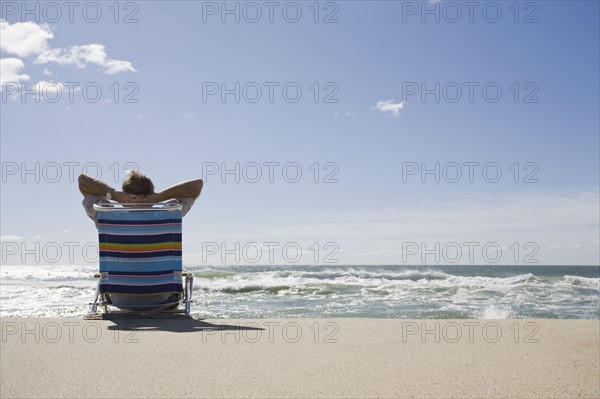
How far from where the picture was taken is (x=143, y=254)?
15.9 ft

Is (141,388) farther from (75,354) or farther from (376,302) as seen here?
(376,302)

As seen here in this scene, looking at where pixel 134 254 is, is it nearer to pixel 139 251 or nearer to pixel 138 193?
pixel 139 251

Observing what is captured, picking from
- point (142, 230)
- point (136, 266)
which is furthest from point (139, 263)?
point (142, 230)

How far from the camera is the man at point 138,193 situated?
4723mm

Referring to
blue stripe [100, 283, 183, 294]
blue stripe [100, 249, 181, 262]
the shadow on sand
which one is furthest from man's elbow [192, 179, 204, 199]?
the shadow on sand

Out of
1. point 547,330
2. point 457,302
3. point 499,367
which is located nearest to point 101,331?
point 499,367

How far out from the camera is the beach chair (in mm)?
4754

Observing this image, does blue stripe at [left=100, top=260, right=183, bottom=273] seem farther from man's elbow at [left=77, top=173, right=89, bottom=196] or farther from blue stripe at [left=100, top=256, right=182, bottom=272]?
man's elbow at [left=77, top=173, right=89, bottom=196]

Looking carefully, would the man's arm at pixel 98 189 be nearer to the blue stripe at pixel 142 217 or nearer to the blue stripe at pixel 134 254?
the blue stripe at pixel 142 217

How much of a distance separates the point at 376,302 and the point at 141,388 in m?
9.07

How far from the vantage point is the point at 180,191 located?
15.7ft

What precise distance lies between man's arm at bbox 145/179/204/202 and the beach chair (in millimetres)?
105

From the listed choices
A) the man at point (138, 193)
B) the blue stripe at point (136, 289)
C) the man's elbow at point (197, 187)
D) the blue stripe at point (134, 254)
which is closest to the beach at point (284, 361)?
the blue stripe at point (136, 289)

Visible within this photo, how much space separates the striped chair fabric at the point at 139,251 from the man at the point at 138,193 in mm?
121
